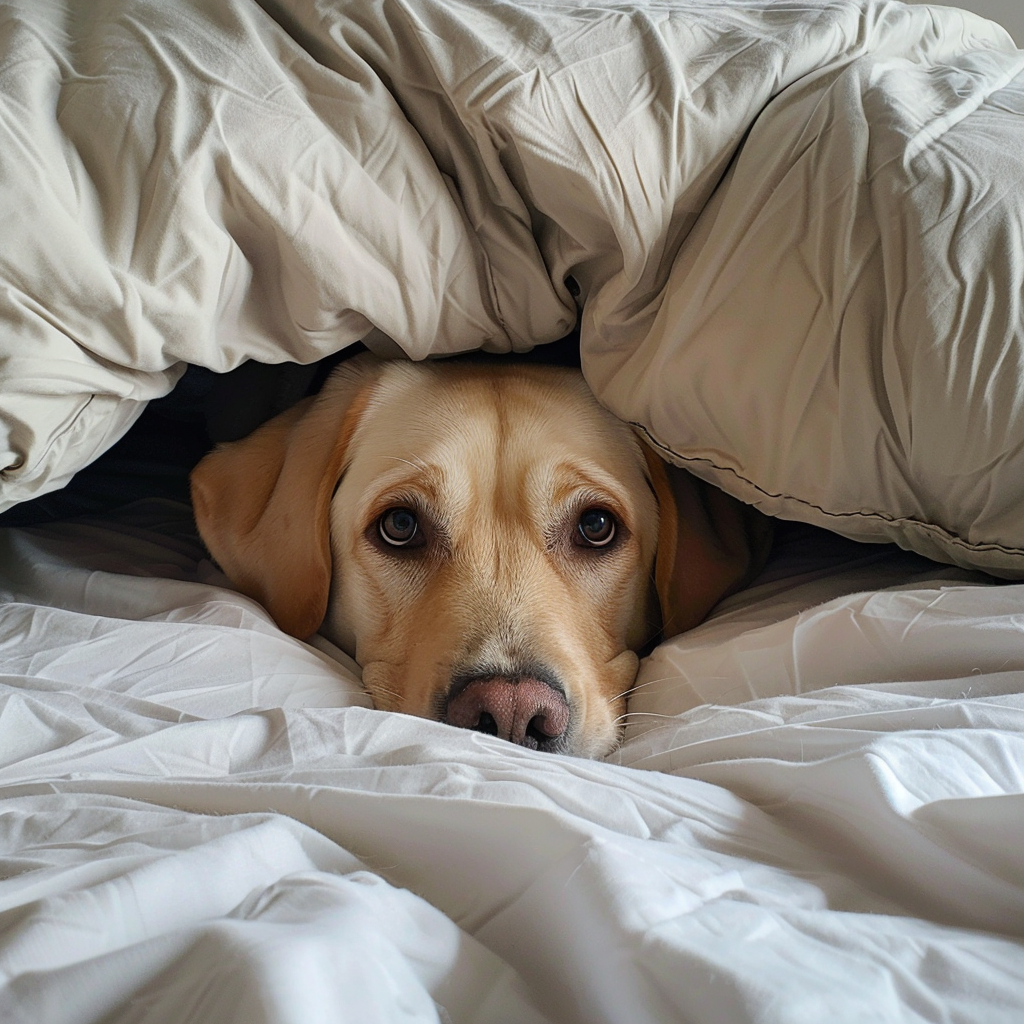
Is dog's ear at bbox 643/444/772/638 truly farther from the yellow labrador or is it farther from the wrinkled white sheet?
the wrinkled white sheet

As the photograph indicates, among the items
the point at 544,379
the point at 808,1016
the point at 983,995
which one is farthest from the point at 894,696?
the point at 544,379

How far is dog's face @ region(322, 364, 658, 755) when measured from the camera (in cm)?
154

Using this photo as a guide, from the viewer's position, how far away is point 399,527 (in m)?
1.78

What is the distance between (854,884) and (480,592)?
91 cm

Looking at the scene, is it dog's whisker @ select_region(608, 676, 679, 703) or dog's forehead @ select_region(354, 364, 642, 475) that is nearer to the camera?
dog's whisker @ select_region(608, 676, 679, 703)

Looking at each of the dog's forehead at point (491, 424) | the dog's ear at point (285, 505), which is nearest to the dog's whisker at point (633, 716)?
the dog's forehead at point (491, 424)

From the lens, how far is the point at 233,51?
136 cm

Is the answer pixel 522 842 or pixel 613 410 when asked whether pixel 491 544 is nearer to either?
pixel 613 410

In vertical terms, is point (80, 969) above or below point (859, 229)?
below

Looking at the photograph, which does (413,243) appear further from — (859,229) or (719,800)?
(719,800)

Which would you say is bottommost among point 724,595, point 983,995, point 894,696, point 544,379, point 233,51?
point 724,595

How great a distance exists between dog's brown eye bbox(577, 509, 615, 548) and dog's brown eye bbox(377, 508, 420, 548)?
329 millimetres

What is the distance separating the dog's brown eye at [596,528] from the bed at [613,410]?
24 centimetres

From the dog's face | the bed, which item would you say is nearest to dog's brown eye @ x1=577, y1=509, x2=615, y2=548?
the dog's face
